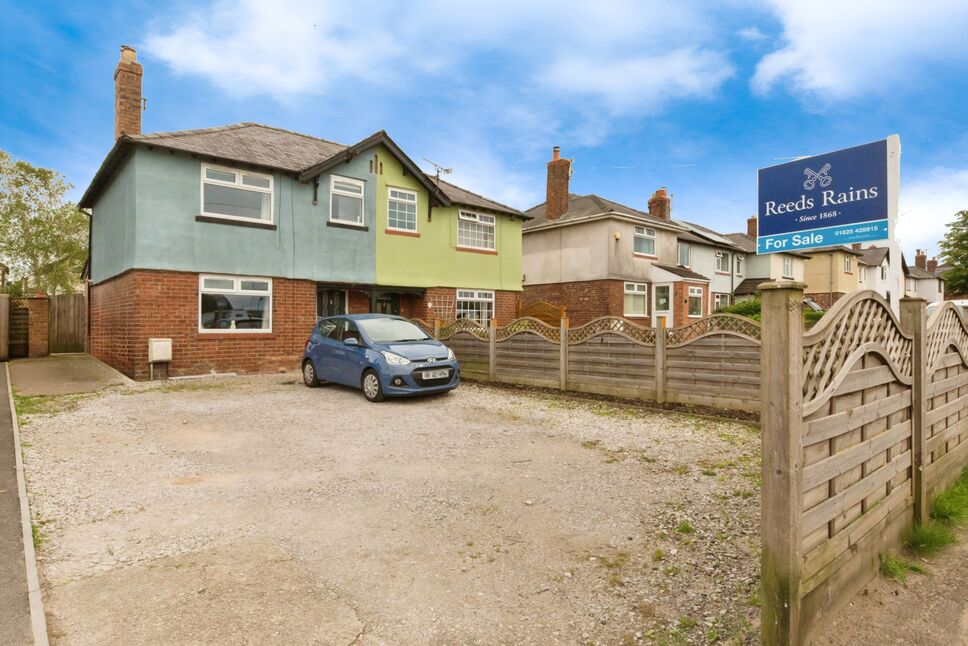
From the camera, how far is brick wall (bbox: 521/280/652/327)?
22.8m

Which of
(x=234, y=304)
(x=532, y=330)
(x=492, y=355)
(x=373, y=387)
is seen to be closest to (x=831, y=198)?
(x=532, y=330)

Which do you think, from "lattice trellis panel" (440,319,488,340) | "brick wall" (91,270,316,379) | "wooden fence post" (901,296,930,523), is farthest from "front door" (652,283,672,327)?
"wooden fence post" (901,296,930,523)

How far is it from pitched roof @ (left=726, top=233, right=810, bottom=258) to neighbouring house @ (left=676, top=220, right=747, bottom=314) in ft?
2.09

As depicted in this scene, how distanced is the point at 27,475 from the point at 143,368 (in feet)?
25.6

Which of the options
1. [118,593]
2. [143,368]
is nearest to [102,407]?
[143,368]

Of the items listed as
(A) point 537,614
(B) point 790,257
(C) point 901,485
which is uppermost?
(B) point 790,257

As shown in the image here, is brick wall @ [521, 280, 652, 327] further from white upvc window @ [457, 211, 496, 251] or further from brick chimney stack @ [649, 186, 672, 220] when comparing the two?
brick chimney stack @ [649, 186, 672, 220]

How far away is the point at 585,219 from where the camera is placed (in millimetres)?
23172

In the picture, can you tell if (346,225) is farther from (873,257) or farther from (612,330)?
(873,257)

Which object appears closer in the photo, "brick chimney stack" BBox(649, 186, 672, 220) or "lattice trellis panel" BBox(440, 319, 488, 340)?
"lattice trellis panel" BBox(440, 319, 488, 340)

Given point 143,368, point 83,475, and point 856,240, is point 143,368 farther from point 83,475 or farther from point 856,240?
point 856,240

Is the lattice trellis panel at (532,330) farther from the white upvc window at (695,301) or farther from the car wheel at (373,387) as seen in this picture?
the white upvc window at (695,301)

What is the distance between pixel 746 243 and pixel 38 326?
126ft

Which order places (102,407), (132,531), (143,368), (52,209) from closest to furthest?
(132,531), (102,407), (143,368), (52,209)
